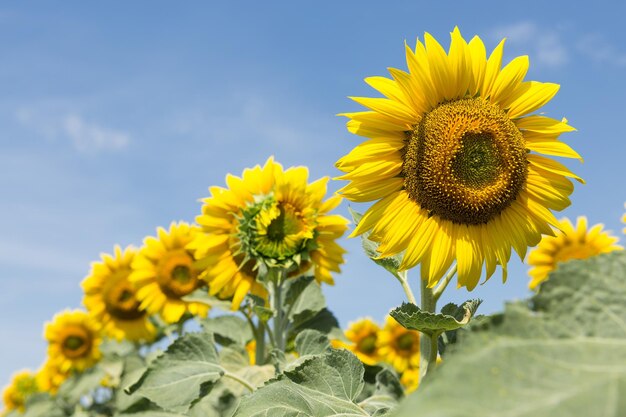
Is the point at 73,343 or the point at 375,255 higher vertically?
the point at 73,343

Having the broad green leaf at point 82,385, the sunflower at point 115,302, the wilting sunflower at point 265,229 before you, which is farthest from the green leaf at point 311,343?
the broad green leaf at point 82,385

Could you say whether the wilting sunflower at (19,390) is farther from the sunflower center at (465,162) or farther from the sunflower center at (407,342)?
the sunflower center at (465,162)

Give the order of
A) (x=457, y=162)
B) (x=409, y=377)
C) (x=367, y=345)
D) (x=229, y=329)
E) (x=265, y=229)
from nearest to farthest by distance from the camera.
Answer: (x=457, y=162), (x=265, y=229), (x=229, y=329), (x=409, y=377), (x=367, y=345)

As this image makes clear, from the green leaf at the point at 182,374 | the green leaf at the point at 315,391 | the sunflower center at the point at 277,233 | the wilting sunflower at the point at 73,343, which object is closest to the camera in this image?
the green leaf at the point at 315,391

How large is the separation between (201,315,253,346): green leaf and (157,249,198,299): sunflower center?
61 cm

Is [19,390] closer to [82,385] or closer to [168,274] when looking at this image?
[82,385]

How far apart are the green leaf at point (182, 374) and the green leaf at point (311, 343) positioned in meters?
0.40

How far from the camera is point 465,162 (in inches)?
99.9

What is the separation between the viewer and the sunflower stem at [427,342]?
7.46 feet

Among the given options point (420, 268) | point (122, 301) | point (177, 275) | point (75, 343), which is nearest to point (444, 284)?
point (420, 268)

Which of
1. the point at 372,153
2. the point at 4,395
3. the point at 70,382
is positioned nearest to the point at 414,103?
the point at 372,153

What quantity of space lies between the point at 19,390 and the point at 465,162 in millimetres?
8012

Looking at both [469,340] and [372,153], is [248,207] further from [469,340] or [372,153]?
[469,340]

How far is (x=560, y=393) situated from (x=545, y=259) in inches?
236
